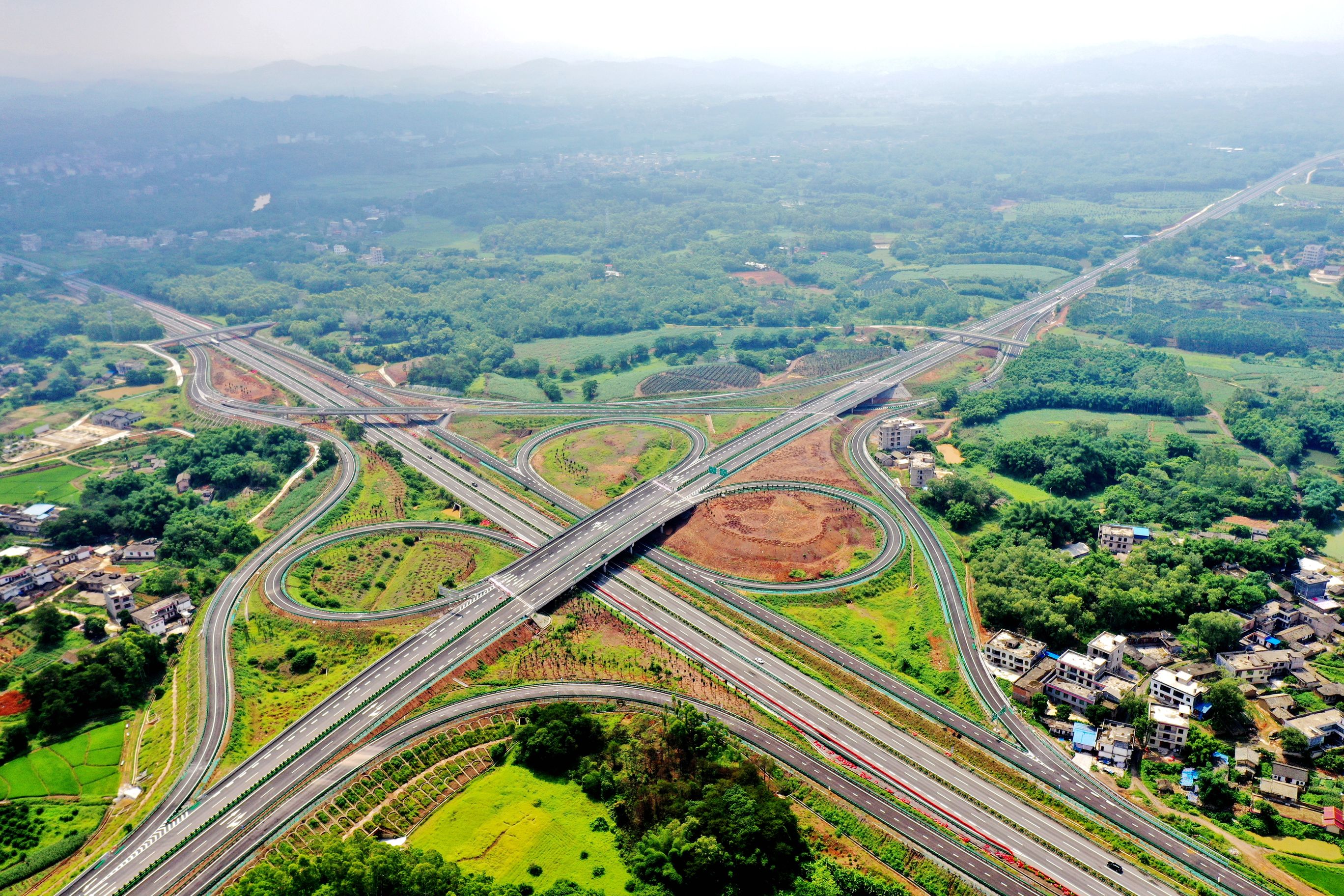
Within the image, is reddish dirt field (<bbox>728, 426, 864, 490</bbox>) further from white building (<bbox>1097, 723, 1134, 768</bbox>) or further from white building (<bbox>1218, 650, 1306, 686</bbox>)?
white building (<bbox>1097, 723, 1134, 768</bbox>)

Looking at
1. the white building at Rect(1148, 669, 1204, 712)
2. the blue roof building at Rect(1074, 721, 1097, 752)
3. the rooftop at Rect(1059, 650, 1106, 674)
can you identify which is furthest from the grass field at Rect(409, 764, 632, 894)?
A: the white building at Rect(1148, 669, 1204, 712)

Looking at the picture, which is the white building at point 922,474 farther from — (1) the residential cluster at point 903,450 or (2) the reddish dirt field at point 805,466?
(2) the reddish dirt field at point 805,466

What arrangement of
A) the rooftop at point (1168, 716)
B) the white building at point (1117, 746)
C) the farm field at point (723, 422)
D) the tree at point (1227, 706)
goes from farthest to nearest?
1. the farm field at point (723, 422)
2. the tree at point (1227, 706)
3. the rooftop at point (1168, 716)
4. the white building at point (1117, 746)

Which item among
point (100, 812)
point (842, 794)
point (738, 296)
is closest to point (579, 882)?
point (842, 794)

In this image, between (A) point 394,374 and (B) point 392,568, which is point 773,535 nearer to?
(B) point 392,568

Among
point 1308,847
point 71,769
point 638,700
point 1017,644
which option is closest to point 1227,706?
point 1308,847

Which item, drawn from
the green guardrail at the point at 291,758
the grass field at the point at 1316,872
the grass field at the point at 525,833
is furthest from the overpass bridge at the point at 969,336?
the grass field at the point at 525,833
